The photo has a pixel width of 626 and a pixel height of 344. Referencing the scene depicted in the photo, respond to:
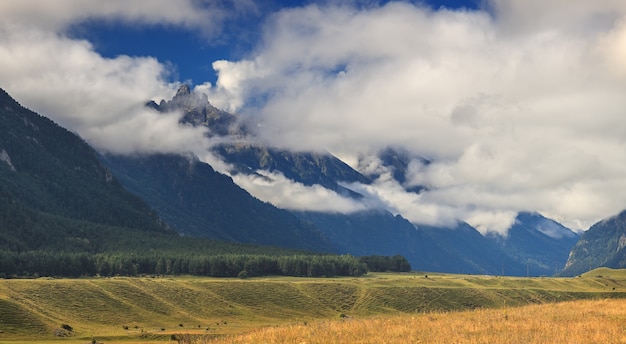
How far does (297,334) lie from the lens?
45500mm

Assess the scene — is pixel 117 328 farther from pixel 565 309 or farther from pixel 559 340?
pixel 559 340

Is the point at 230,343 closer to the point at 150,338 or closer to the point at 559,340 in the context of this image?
the point at 559,340

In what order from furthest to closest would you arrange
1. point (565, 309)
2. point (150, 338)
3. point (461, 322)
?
point (150, 338) < point (565, 309) < point (461, 322)

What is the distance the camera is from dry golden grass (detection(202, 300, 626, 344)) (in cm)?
3959

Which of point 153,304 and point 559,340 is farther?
point 153,304

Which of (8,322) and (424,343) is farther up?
(424,343)

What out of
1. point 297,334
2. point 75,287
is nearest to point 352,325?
point 297,334

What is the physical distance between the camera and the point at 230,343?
143 ft

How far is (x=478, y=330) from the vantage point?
144ft

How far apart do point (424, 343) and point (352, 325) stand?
11291 millimetres

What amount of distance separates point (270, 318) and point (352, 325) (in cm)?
14745

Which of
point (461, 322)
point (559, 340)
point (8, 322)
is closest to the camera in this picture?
point (559, 340)

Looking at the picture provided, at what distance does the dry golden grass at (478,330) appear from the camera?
130 feet

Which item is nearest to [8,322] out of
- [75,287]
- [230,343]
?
[75,287]
